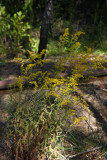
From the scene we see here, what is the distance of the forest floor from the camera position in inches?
92.0

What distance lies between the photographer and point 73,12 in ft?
26.0

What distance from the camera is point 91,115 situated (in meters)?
2.94

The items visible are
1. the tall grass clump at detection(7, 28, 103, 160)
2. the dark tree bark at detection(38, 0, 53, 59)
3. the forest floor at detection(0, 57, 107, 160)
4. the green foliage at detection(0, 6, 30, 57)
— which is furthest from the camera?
the green foliage at detection(0, 6, 30, 57)

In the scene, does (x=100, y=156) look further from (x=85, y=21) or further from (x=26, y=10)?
(x=85, y=21)

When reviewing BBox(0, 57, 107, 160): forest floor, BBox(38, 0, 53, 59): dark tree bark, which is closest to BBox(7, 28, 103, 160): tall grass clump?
BBox(0, 57, 107, 160): forest floor

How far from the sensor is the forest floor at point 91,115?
7.66 ft

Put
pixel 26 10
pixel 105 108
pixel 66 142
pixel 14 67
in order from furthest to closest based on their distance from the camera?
1. pixel 26 10
2. pixel 14 67
3. pixel 105 108
4. pixel 66 142

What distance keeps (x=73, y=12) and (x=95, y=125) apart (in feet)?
20.9

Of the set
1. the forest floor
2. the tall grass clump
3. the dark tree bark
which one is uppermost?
the dark tree bark

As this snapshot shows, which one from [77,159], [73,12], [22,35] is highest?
[73,12]

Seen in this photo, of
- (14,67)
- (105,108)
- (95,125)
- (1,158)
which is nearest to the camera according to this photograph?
(1,158)

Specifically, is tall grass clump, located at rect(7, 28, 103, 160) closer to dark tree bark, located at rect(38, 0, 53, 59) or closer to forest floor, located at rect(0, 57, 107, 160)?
forest floor, located at rect(0, 57, 107, 160)

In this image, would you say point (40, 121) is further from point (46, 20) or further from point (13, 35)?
point (13, 35)

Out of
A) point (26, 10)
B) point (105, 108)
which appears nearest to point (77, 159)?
point (105, 108)
